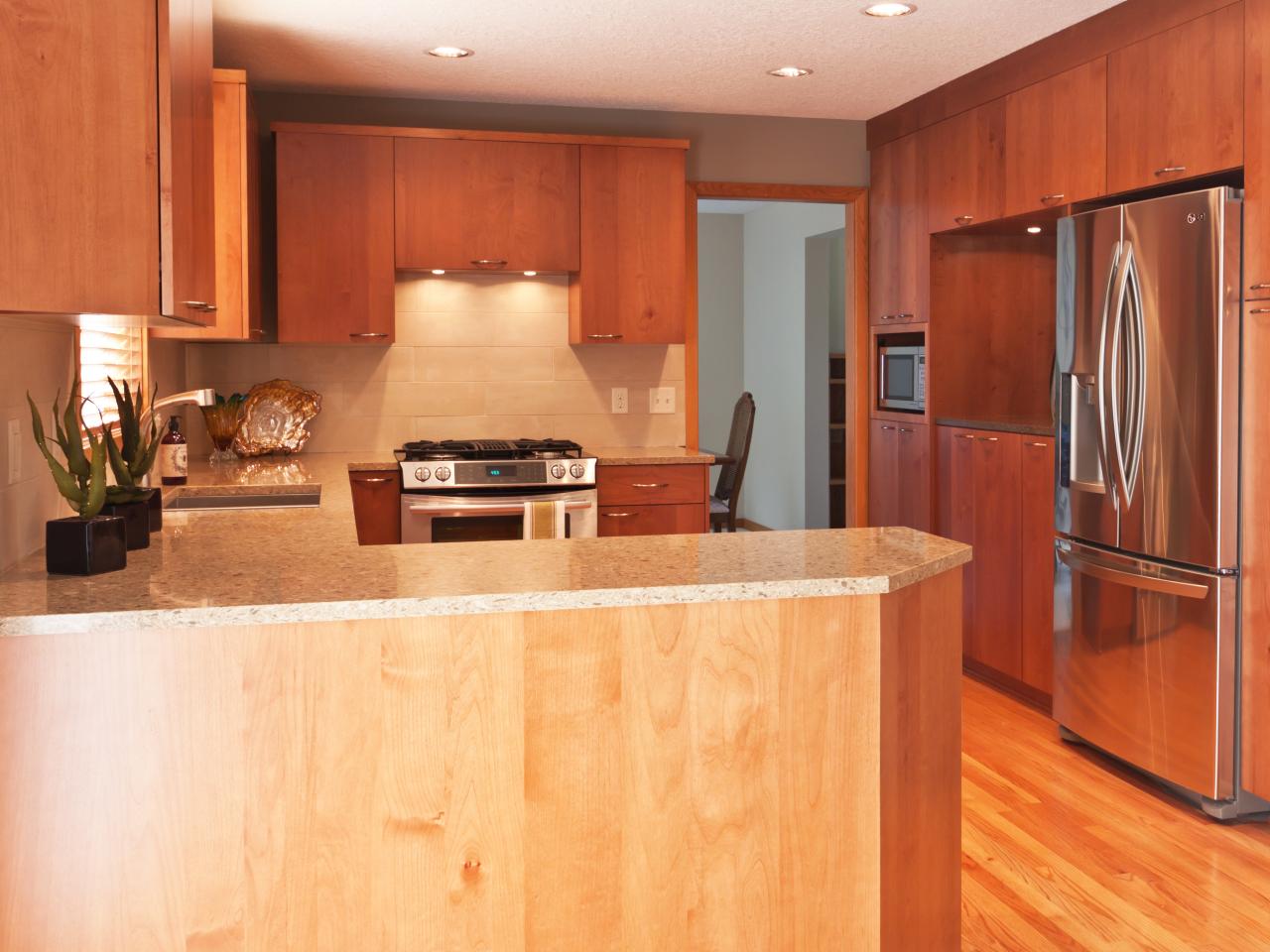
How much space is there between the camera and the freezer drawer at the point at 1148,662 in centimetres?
335

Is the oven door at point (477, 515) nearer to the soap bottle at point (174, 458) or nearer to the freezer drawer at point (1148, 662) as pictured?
the soap bottle at point (174, 458)

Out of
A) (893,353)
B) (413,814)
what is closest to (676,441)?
(893,353)

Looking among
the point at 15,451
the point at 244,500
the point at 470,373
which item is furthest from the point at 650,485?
the point at 15,451

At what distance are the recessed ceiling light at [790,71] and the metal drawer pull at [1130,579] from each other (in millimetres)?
2050

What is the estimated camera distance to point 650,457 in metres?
4.82

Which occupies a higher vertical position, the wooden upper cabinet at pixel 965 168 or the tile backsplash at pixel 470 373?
the wooden upper cabinet at pixel 965 168

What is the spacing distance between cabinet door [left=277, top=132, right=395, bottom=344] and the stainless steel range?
64 centimetres

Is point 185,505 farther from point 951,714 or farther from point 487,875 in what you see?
point 951,714

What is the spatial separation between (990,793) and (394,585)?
2.42 metres

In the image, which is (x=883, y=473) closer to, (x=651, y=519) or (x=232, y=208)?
(x=651, y=519)

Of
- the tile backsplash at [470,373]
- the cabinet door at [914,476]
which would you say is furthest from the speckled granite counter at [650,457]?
the cabinet door at [914,476]

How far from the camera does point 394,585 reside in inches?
71.7

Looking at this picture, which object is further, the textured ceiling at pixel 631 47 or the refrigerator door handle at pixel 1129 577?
the textured ceiling at pixel 631 47

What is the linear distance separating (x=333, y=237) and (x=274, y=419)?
77 centimetres
